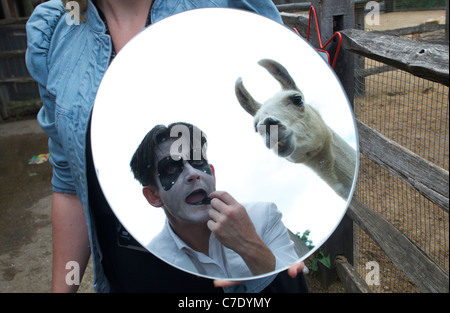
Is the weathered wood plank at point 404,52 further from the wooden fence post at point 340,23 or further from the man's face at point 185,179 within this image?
the man's face at point 185,179

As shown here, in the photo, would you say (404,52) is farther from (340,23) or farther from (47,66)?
(47,66)

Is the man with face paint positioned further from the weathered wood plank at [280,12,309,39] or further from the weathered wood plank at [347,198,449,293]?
the weathered wood plank at [280,12,309,39]

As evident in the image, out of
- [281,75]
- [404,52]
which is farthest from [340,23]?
[281,75]

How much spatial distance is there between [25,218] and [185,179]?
2.90 m

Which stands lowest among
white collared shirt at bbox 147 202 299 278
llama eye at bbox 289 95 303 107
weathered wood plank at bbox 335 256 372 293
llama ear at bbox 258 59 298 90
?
weathered wood plank at bbox 335 256 372 293

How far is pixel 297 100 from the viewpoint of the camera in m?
0.71

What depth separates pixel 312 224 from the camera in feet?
2.35

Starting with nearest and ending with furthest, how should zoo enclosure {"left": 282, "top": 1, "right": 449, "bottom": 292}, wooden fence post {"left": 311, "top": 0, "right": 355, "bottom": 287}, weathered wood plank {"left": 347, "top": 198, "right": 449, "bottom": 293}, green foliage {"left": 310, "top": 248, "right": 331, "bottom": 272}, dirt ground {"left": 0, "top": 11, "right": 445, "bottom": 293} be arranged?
zoo enclosure {"left": 282, "top": 1, "right": 449, "bottom": 292} < weathered wood plank {"left": 347, "top": 198, "right": 449, "bottom": 293} < wooden fence post {"left": 311, "top": 0, "right": 355, "bottom": 287} < green foliage {"left": 310, "top": 248, "right": 331, "bottom": 272} < dirt ground {"left": 0, "top": 11, "right": 445, "bottom": 293}

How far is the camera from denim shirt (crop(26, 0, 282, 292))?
82 centimetres

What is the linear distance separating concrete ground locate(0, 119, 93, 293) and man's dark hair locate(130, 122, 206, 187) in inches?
74.1

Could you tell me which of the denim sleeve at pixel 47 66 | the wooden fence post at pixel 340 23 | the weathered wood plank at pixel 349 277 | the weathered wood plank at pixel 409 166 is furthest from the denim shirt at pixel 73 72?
the weathered wood plank at pixel 349 277

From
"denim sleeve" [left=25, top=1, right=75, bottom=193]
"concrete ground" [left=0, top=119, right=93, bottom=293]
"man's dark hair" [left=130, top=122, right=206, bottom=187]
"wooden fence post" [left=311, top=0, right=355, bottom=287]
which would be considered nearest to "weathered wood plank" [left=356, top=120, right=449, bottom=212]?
"wooden fence post" [left=311, top=0, right=355, bottom=287]
